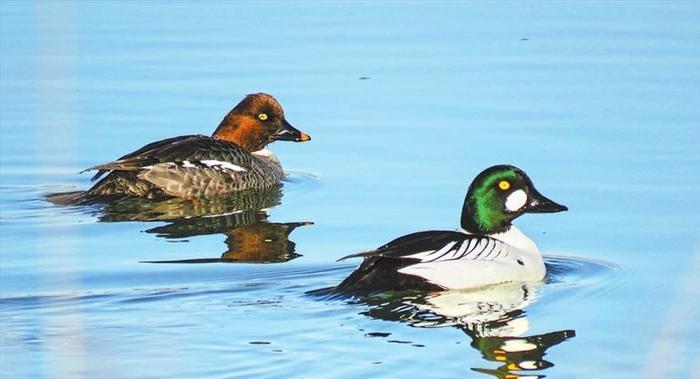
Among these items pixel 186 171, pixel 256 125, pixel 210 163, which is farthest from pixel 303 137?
pixel 186 171

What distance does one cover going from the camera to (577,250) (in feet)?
33.8

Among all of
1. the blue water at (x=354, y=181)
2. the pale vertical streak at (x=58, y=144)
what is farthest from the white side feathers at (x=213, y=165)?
the pale vertical streak at (x=58, y=144)

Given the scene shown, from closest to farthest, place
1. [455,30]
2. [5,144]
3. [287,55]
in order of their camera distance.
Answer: [5,144] < [287,55] < [455,30]

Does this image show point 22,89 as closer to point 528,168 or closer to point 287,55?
point 287,55

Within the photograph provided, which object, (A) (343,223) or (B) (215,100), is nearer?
(A) (343,223)

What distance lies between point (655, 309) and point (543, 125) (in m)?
4.64

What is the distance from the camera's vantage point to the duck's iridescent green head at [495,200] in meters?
9.81

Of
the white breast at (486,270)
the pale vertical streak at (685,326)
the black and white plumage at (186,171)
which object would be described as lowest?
the pale vertical streak at (685,326)

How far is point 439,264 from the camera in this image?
929cm

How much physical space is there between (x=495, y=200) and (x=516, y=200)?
5.7 inches

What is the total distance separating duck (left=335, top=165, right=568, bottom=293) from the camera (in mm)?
9172

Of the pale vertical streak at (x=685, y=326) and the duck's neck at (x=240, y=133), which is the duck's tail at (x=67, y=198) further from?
the pale vertical streak at (x=685, y=326)

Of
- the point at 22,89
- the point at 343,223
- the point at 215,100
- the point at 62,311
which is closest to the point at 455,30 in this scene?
the point at 215,100

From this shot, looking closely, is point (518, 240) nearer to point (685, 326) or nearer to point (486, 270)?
point (486, 270)
